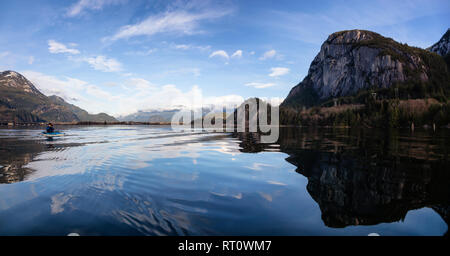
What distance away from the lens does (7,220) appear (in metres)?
9.28

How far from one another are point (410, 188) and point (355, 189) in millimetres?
3046

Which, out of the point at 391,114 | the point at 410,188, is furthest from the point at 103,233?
the point at 391,114

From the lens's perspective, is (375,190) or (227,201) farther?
(375,190)

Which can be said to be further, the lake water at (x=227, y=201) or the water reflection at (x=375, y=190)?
the water reflection at (x=375, y=190)

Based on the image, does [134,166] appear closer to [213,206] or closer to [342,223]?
[213,206]

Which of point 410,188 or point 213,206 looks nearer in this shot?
point 213,206

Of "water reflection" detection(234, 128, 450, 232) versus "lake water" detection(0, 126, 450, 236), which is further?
"water reflection" detection(234, 128, 450, 232)
